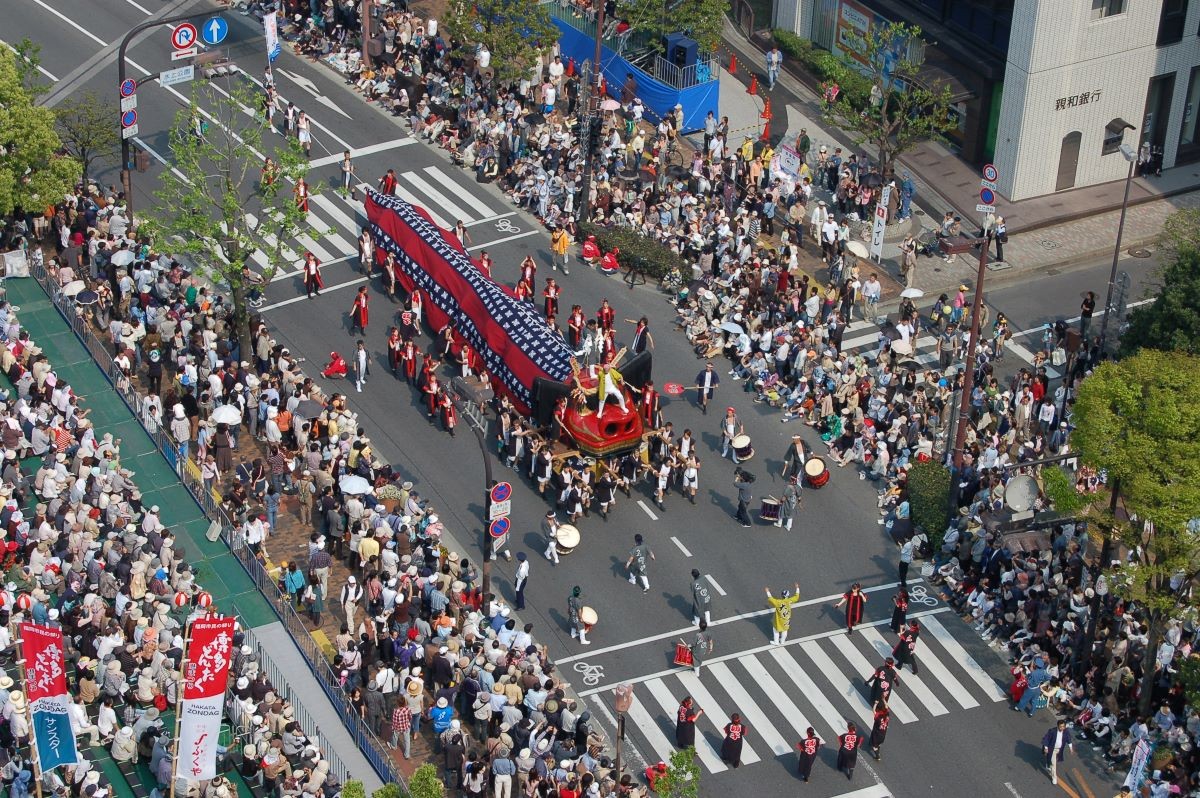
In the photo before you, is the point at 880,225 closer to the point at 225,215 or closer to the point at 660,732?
the point at 225,215

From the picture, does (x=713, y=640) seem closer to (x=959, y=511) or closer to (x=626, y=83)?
(x=959, y=511)

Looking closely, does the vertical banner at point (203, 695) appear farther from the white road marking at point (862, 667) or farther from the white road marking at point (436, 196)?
the white road marking at point (436, 196)

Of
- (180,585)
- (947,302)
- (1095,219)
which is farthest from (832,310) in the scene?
(180,585)

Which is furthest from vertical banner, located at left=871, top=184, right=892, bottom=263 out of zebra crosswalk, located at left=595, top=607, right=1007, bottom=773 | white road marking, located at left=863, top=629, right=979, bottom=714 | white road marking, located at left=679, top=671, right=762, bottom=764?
white road marking, located at left=679, top=671, right=762, bottom=764

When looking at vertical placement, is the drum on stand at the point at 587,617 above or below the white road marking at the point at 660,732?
above

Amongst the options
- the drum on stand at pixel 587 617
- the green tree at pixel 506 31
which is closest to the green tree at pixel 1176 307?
the drum on stand at pixel 587 617

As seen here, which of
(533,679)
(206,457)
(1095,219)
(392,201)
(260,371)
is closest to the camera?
(533,679)
